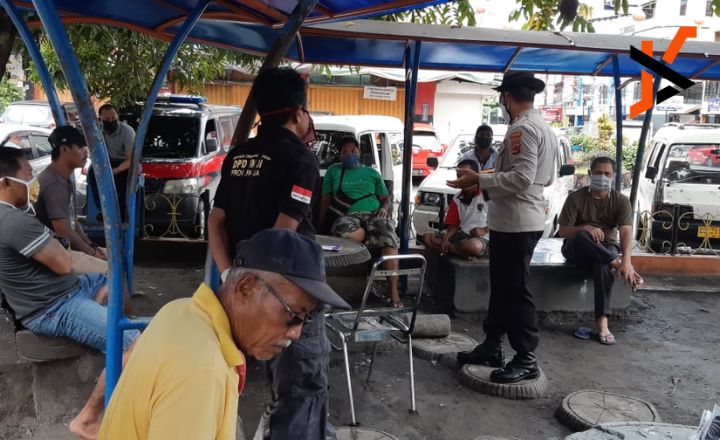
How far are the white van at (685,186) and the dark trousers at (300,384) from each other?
21.0 feet

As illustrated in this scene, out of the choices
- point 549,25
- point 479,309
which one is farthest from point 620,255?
point 549,25

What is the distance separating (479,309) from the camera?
6082 millimetres

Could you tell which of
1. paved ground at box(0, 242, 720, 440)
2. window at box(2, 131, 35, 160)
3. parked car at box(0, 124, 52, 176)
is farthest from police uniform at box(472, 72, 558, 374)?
window at box(2, 131, 35, 160)

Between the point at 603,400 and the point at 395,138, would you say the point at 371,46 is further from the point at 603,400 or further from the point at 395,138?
the point at 395,138

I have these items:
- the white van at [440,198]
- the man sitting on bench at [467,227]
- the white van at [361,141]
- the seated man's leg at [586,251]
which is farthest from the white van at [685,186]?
the white van at [361,141]

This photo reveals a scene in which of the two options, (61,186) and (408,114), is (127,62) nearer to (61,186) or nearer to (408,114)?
(408,114)

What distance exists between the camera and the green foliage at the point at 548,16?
595 cm

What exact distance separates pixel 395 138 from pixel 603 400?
886 cm

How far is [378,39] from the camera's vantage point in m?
5.90

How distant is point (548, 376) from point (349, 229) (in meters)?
2.22

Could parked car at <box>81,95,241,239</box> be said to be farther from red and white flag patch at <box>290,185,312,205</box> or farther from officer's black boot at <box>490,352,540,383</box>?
red and white flag patch at <box>290,185,312,205</box>

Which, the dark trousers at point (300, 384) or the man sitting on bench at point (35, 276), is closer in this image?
the dark trousers at point (300, 384)

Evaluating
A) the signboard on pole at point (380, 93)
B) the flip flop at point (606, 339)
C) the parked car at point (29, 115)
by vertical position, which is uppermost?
the signboard on pole at point (380, 93)

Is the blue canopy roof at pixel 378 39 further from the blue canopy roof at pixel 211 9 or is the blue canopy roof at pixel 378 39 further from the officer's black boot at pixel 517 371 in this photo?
the officer's black boot at pixel 517 371
